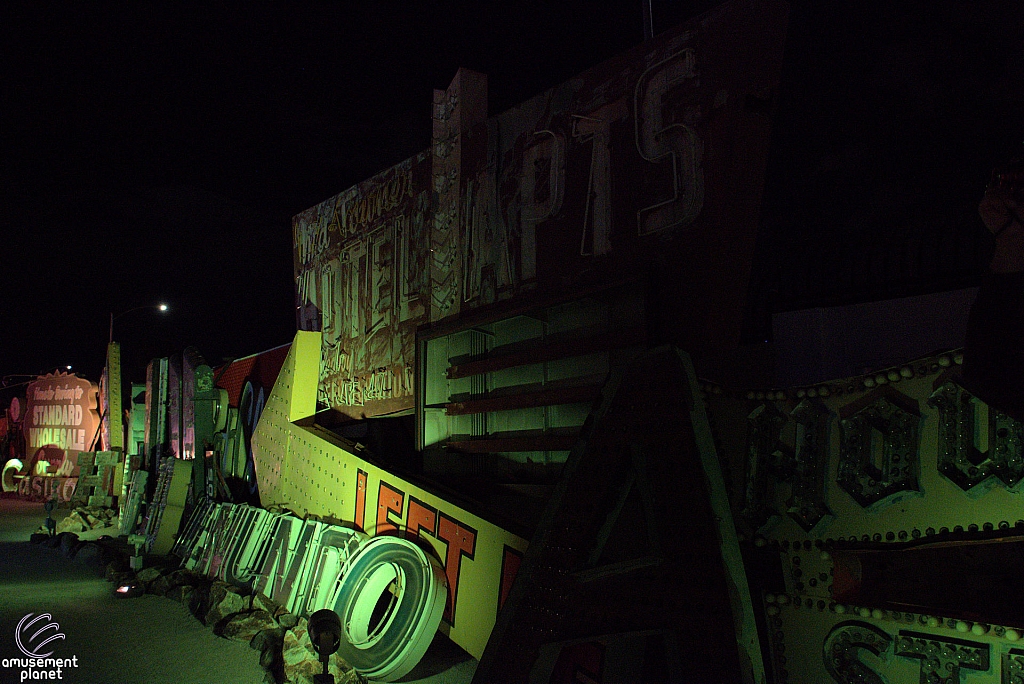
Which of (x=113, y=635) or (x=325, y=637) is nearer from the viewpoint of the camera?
(x=325, y=637)

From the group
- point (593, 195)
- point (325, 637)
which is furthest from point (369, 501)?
point (593, 195)

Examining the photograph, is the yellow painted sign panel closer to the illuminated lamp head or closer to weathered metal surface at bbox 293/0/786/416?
weathered metal surface at bbox 293/0/786/416

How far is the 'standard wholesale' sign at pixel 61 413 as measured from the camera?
2061 cm

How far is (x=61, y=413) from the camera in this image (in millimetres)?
21422

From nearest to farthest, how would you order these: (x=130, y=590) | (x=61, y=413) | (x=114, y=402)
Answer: (x=130, y=590) → (x=114, y=402) → (x=61, y=413)

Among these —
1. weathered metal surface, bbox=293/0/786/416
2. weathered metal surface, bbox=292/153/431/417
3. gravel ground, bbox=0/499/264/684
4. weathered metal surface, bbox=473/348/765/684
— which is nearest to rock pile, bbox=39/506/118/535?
gravel ground, bbox=0/499/264/684

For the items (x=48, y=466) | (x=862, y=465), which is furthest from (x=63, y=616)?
(x=48, y=466)

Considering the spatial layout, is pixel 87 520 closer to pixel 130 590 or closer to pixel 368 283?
pixel 130 590

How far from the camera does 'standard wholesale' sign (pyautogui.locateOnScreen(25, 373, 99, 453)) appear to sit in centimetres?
2061

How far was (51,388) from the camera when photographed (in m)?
22.0

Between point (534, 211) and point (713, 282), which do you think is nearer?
point (713, 282)

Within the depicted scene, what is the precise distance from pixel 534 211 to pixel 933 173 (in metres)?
5.68

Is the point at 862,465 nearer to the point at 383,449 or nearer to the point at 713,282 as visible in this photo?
the point at 713,282

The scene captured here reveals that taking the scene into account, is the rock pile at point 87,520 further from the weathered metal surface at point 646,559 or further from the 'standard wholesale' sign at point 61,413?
the weathered metal surface at point 646,559
